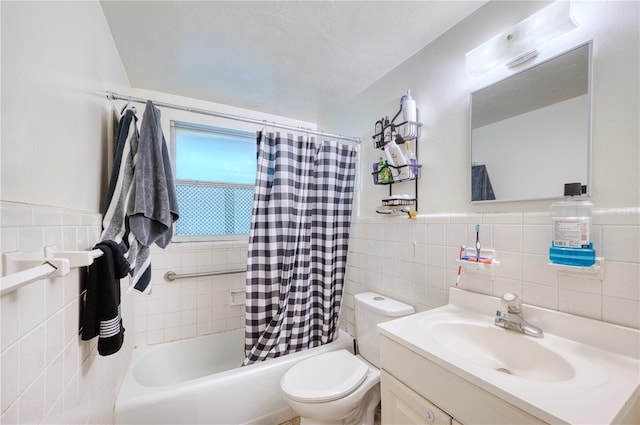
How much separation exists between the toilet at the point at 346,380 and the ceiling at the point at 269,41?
1546 millimetres

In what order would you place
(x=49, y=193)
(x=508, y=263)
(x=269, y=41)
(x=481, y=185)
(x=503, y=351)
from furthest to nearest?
(x=269, y=41) → (x=481, y=185) → (x=508, y=263) → (x=503, y=351) → (x=49, y=193)

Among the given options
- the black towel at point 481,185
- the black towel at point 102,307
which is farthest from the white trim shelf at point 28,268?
the black towel at point 481,185

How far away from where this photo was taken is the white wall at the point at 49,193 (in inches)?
20.5

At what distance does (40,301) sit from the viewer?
605 millimetres

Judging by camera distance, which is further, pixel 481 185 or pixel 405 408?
pixel 481 185

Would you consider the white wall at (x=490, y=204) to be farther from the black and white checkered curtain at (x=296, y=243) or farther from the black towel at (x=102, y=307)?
the black towel at (x=102, y=307)

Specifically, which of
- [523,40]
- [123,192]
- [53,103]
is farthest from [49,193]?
[523,40]

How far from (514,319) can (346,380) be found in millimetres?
847

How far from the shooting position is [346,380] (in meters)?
1.31

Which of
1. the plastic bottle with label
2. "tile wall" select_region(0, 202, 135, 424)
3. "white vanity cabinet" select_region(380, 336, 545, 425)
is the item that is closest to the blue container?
"white vanity cabinet" select_region(380, 336, 545, 425)

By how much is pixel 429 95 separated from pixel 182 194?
2000mm

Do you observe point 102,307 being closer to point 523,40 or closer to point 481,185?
point 481,185

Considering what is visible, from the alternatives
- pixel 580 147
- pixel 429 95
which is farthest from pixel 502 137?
pixel 429 95

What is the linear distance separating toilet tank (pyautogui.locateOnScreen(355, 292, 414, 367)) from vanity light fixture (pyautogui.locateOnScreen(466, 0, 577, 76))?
129 cm
